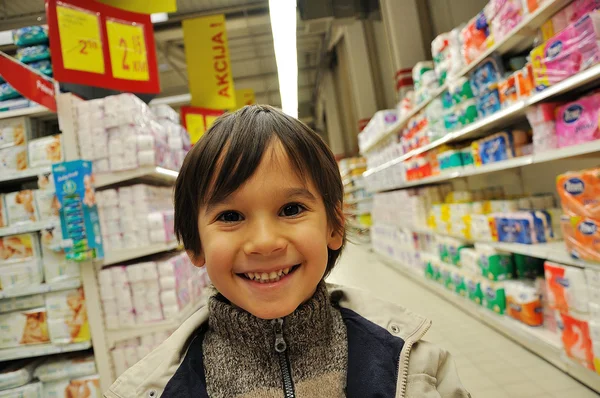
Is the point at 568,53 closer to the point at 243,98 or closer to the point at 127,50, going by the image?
the point at 127,50

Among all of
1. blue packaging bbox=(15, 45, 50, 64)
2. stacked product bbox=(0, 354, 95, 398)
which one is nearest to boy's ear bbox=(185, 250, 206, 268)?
stacked product bbox=(0, 354, 95, 398)

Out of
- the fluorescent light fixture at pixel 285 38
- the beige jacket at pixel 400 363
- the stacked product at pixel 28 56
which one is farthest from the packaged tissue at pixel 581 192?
the stacked product at pixel 28 56

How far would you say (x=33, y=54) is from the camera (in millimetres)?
2645

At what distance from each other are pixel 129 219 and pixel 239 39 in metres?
8.90

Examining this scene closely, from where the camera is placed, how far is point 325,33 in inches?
419

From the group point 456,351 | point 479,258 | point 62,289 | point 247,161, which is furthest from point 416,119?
point 247,161

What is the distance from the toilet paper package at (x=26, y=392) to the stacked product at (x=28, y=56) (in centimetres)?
179

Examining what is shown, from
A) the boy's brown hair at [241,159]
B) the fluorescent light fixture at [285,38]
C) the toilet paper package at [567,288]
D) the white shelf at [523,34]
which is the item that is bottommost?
the toilet paper package at [567,288]

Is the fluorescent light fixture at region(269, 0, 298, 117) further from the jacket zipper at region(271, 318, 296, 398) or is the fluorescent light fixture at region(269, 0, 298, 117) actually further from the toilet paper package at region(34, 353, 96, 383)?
the jacket zipper at region(271, 318, 296, 398)

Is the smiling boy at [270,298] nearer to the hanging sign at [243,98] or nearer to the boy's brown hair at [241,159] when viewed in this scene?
the boy's brown hair at [241,159]

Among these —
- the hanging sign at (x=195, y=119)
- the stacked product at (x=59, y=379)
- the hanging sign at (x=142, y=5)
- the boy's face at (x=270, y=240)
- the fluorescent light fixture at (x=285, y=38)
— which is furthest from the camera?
the hanging sign at (x=195, y=119)

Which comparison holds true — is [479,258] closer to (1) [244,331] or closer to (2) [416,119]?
(2) [416,119]

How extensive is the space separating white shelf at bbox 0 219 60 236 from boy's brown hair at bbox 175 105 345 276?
1.94 meters

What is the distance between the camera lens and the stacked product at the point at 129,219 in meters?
2.63
